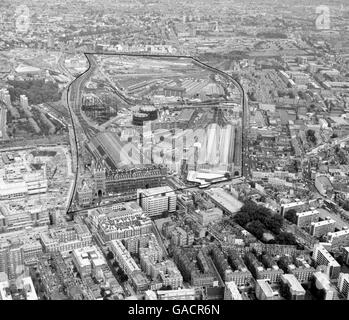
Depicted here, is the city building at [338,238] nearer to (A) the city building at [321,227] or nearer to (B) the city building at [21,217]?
(A) the city building at [321,227]

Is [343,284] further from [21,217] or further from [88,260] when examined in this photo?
[21,217]

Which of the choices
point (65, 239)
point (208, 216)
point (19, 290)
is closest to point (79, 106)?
point (208, 216)

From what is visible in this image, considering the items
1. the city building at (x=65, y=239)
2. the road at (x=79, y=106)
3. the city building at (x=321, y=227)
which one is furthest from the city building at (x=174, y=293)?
the road at (x=79, y=106)

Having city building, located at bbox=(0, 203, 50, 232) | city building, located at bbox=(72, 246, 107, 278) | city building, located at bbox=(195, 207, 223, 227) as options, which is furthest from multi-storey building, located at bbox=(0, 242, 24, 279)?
city building, located at bbox=(195, 207, 223, 227)

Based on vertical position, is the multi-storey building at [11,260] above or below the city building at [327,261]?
above
